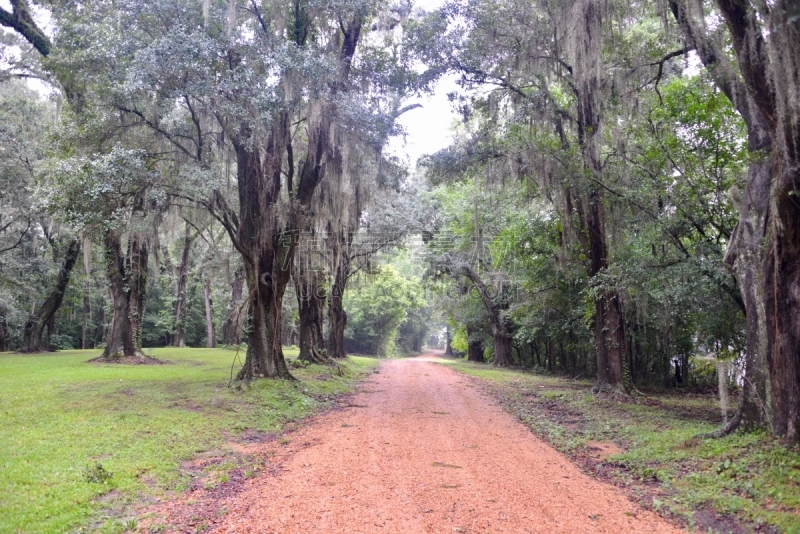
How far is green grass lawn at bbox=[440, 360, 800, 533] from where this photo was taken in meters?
4.56

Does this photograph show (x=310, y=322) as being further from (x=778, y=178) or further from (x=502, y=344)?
(x=778, y=178)

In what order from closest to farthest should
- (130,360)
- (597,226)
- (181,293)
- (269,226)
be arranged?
1. (597,226)
2. (269,226)
3. (130,360)
4. (181,293)

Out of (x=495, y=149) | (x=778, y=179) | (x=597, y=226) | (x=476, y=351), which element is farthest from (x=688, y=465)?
(x=476, y=351)

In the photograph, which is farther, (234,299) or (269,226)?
(234,299)

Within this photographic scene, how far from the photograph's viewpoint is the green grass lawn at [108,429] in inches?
182

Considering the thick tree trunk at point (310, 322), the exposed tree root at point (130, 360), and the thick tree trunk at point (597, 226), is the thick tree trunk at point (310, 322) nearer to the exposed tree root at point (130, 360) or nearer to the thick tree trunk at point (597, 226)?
the exposed tree root at point (130, 360)

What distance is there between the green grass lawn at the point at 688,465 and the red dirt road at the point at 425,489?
16.0 inches

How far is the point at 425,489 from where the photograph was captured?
5.30 m

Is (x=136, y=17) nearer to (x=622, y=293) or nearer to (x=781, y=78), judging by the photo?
(x=781, y=78)

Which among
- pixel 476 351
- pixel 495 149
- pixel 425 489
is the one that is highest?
pixel 495 149

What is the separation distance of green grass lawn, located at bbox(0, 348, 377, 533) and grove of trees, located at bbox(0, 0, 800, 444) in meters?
2.00

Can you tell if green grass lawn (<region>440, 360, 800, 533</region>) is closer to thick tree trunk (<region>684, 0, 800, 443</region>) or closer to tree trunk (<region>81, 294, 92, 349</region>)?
thick tree trunk (<region>684, 0, 800, 443</region>)

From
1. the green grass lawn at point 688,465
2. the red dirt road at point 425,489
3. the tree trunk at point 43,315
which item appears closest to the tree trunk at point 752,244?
the green grass lawn at point 688,465

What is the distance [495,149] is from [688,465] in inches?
357
